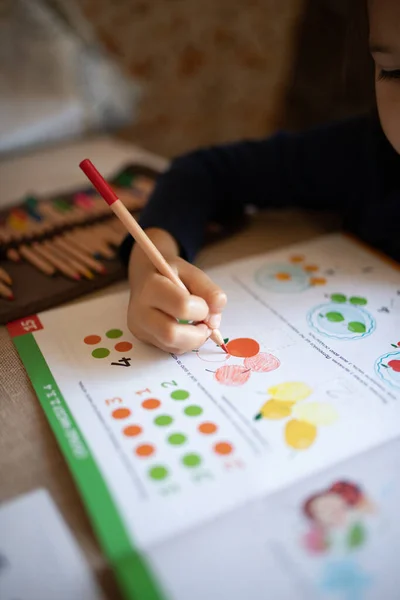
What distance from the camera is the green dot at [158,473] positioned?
0.36 metres

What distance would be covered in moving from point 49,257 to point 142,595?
0.40 m

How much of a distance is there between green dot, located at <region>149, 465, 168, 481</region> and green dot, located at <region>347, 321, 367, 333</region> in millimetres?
223

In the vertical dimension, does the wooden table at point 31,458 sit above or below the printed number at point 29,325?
below

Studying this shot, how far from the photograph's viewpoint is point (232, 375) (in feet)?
1.47

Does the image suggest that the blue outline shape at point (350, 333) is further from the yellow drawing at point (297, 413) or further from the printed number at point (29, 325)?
the printed number at point (29, 325)

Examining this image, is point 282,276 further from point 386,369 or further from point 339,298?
point 386,369

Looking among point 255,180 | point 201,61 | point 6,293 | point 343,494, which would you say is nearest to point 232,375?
point 343,494

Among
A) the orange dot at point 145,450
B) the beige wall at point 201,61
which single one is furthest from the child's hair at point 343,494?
the beige wall at point 201,61

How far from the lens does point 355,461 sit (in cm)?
37

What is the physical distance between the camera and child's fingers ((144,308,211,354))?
45 centimetres

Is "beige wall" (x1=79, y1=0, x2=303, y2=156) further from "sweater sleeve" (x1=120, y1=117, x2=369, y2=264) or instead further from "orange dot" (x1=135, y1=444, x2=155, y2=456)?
"orange dot" (x1=135, y1=444, x2=155, y2=456)

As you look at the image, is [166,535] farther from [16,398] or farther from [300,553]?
[16,398]

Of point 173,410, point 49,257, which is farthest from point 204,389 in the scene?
point 49,257

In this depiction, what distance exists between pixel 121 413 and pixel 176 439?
48 mm
